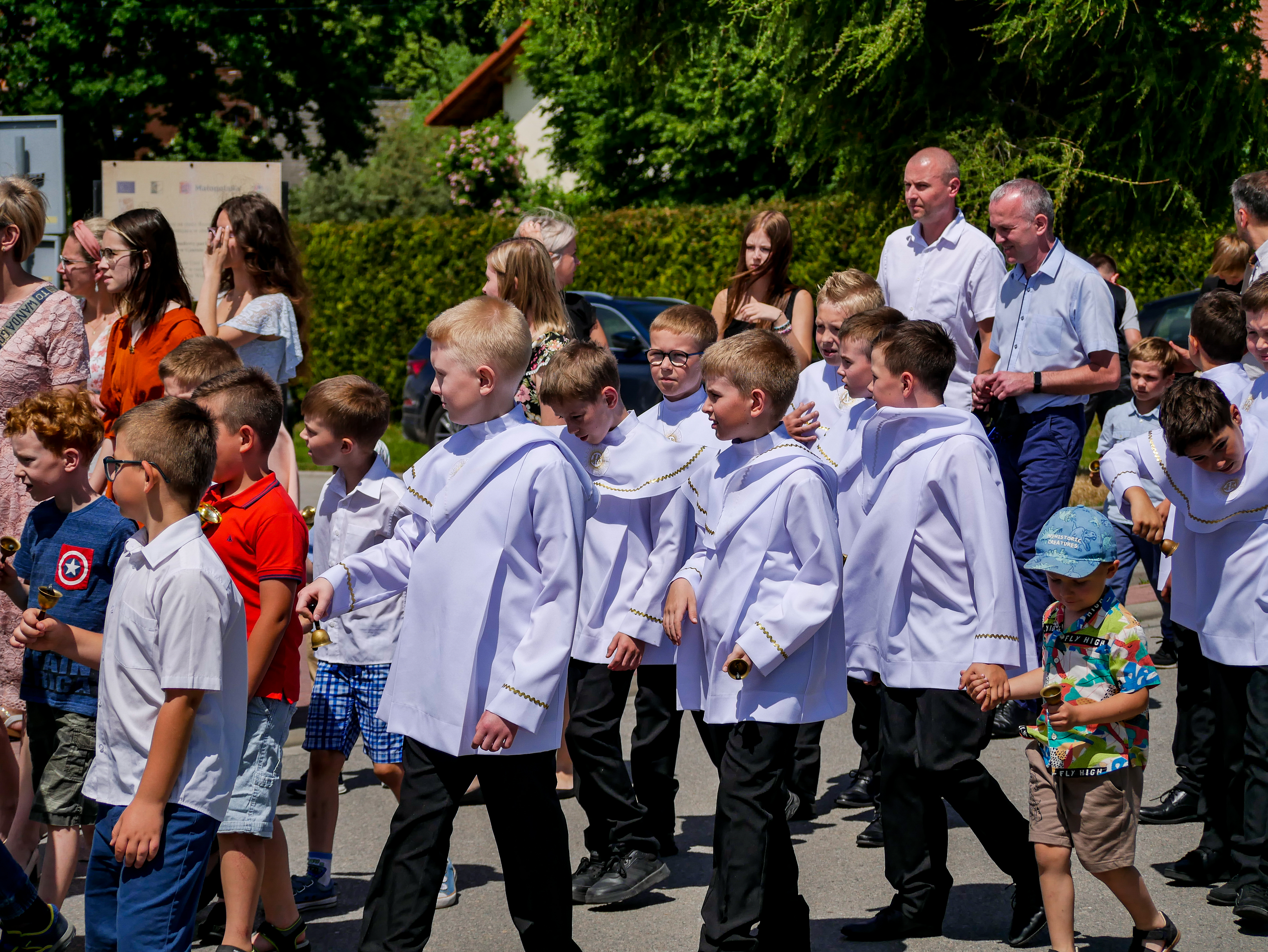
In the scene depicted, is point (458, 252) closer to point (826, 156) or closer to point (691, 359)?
point (826, 156)

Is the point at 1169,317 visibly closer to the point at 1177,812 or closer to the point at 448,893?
the point at 1177,812

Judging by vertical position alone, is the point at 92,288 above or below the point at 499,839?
above

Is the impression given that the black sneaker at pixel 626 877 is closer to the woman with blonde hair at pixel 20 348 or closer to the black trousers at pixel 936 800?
the black trousers at pixel 936 800

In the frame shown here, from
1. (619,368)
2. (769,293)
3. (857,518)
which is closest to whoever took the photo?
(857,518)

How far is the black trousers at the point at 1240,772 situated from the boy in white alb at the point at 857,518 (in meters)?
1.18

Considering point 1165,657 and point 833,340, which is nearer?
point 833,340

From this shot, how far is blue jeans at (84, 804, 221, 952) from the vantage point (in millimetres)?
3352

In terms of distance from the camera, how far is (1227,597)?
457 centimetres

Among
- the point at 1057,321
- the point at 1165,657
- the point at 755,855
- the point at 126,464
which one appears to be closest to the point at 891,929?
the point at 755,855

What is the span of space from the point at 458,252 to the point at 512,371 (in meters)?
18.1

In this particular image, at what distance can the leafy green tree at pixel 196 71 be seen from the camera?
29.5 meters

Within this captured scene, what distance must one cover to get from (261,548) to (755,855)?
163 cm

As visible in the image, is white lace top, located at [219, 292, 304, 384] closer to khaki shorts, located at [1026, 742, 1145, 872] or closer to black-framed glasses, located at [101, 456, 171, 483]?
black-framed glasses, located at [101, 456, 171, 483]

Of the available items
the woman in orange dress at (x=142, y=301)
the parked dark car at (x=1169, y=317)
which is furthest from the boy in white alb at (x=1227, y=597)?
the parked dark car at (x=1169, y=317)
